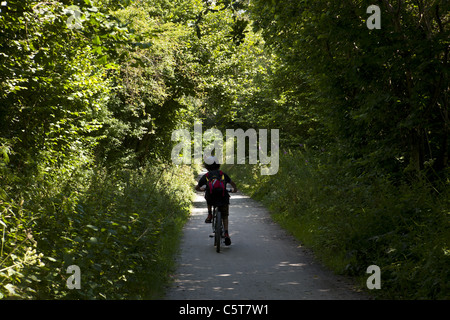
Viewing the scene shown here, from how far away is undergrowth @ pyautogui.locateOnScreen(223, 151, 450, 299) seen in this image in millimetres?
5605

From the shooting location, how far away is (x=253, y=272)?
7.59 metres

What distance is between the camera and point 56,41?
354 inches

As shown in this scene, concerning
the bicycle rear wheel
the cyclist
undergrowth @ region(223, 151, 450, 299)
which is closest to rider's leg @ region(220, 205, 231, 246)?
the cyclist

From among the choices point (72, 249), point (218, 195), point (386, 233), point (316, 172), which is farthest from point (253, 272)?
point (316, 172)

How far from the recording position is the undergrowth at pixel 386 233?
5605 mm

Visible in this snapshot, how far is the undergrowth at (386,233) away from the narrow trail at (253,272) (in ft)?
1.36

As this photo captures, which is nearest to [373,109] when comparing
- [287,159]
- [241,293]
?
[241,293]

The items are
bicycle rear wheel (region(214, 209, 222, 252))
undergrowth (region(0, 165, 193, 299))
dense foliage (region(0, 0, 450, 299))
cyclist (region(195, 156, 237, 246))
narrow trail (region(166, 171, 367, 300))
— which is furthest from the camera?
cyclist (region(195, 156, 237, 246))

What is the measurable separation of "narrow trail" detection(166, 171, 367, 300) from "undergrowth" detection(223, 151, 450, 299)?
0.41 meters

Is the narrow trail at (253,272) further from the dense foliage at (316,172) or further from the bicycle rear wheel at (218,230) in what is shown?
the dense foliage at (316,172)

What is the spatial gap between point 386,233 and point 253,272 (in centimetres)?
231

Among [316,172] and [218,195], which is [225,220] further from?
[316,172]

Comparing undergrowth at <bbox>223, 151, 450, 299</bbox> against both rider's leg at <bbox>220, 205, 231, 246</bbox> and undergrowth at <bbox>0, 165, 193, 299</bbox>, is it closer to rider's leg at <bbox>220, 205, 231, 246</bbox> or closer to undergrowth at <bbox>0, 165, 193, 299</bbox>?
rider's leg at <bbox>220, 205, 231, 246</bbox>

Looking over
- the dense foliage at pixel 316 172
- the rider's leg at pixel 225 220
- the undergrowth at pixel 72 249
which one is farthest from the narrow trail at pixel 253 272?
the undergrowth at pixel 72 249
